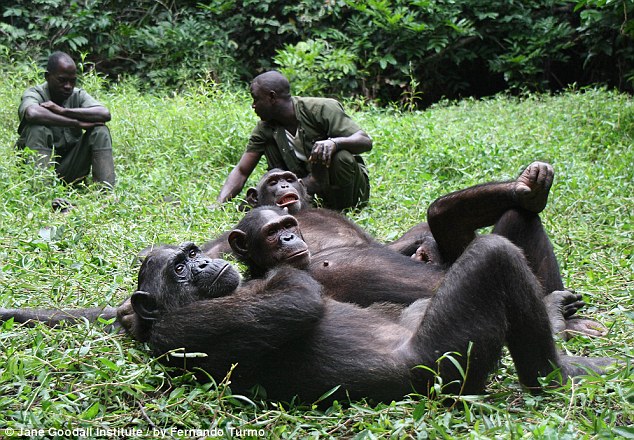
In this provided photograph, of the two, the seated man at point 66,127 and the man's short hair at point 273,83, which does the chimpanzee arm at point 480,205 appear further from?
the seated man at point 66,127

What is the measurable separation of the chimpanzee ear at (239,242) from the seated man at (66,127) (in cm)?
383

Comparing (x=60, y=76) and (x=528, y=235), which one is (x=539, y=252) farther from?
(x=60, y=76)

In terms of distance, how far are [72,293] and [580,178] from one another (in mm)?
4539

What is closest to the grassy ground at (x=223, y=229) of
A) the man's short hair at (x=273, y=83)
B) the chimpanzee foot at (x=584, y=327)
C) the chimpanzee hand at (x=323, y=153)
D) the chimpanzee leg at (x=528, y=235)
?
the chimpanzee foot at (x=584, y=327)

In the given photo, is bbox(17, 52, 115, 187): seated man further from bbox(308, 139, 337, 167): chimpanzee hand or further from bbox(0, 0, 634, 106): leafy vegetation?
bbox(0, 0, 634, 106): leafy vegetation

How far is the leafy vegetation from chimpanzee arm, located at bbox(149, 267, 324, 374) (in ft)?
31.9

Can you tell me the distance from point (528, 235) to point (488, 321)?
1155mm

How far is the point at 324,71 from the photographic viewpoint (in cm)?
1280

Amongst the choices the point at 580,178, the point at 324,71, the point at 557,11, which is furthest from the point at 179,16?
the point at 580,178

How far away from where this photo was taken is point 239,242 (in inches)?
163

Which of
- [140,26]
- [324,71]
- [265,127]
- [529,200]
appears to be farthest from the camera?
[140,26]

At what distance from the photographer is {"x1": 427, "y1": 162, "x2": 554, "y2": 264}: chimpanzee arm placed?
12.6 feet

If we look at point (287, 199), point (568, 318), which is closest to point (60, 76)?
point (287, 199)

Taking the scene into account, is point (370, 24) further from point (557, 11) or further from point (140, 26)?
point (140, 26)
